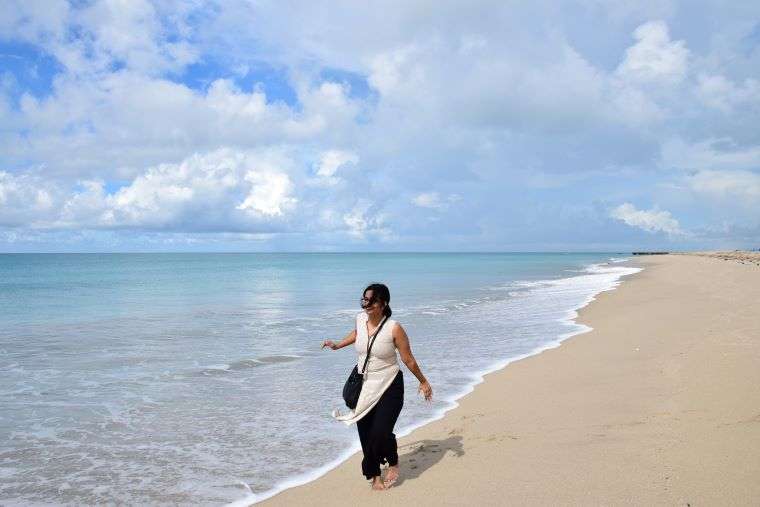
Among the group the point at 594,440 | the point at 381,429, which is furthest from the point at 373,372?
the point at 594,440

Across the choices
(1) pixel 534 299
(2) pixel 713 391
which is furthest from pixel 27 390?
(1) pixel 534 299

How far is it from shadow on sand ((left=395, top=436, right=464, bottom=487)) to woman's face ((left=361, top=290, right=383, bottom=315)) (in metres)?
1.79

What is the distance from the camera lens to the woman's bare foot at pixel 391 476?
528 cm

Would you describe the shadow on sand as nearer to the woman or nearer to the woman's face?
the woman

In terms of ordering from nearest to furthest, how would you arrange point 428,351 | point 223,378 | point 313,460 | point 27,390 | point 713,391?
point 313,460, point 713,391, point 27,390, point 223,378, point 428,351

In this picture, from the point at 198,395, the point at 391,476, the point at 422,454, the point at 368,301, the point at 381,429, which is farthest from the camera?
the point at 198,395

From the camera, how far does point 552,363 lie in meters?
11.1

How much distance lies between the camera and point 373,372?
507 cm

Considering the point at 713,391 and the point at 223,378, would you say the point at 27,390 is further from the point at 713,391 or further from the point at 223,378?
the point at 713,391

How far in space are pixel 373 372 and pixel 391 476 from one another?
1096 millimetres

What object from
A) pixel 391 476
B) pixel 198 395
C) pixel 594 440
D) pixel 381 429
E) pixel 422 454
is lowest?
pixel 198 395

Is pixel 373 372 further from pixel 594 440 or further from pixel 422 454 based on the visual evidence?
pixel 594 440

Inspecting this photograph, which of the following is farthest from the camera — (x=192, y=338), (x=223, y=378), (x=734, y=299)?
(x=734, y=299)

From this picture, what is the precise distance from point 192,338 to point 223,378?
612cm
